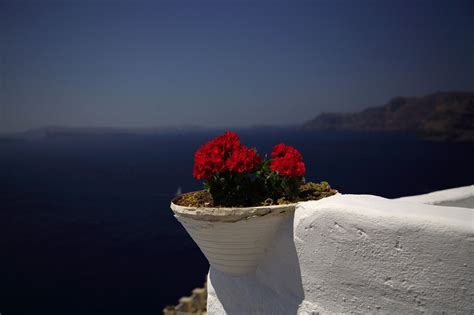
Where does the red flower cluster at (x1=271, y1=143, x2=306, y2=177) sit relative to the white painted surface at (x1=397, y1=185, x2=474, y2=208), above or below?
above

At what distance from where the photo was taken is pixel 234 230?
2.49m

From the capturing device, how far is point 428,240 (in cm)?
190

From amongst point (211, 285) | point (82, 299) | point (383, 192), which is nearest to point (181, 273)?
point (82, 299)

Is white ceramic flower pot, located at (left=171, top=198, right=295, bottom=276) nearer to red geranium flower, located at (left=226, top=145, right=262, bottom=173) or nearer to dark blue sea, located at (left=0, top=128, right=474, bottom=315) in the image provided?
red geranium flower, located at (left=226, top=145, right=262, bottom=173)

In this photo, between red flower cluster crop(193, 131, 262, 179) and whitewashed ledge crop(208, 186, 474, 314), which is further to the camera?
red flower cluster crop(193, 131, 262, 179)

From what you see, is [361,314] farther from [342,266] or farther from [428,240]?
[428,240]

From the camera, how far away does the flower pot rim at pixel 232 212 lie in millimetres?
2426

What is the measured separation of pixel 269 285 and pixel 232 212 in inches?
28.4

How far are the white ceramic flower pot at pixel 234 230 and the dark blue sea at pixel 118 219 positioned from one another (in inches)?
1472

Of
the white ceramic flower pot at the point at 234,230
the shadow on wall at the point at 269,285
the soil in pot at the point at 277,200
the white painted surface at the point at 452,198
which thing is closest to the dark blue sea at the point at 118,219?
the shadow on wall at the point at 269,285

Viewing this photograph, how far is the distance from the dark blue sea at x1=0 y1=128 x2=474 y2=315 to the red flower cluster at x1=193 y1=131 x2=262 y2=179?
1481 inches

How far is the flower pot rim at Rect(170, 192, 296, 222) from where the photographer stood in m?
2.43

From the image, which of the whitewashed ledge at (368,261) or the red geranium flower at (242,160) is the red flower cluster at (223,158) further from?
the whitewashed ledge at (368,261)

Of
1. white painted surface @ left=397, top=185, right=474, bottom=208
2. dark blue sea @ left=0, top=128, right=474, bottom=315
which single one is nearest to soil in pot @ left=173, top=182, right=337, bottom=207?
white painted surface @ left=397, top=185, right=474, bottom=208
